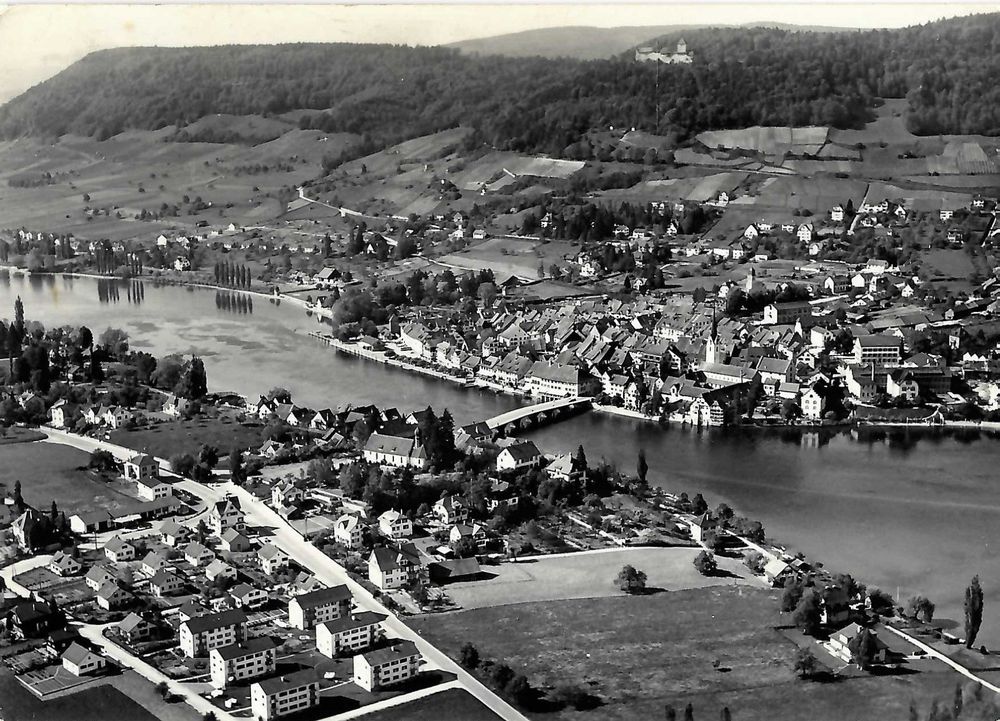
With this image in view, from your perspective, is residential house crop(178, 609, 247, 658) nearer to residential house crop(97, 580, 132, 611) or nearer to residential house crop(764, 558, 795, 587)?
residential house crop(97, 580, 132, 611)

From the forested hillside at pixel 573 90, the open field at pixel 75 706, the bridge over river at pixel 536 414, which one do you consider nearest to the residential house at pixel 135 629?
Answer: the open field at pixel 75 706

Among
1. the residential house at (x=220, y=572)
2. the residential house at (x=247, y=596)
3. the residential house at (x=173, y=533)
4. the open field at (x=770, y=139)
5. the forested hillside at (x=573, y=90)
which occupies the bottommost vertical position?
the residential house at (x=247, y=596)

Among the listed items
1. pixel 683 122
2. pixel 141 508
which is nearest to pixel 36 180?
pixel 683 122

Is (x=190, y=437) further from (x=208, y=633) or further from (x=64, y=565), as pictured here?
(x=208, y=633)

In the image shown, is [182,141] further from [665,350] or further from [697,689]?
[697,689]

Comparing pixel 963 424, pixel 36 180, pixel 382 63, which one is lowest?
pixel 963 424

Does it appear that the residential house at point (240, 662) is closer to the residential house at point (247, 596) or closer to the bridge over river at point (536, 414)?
the residential house at point (247, 596)

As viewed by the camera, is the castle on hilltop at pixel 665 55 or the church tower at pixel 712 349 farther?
the castle on hilltop at pixel 665 55
